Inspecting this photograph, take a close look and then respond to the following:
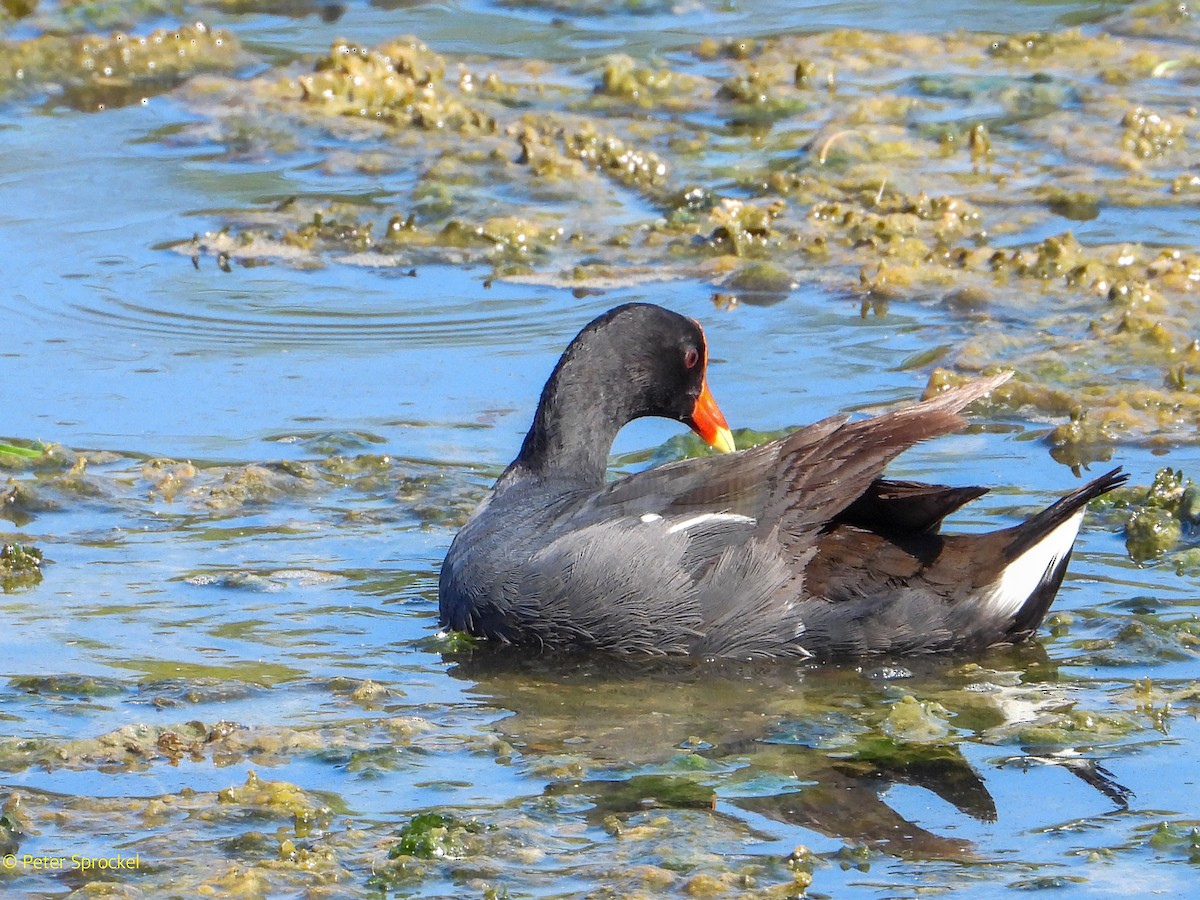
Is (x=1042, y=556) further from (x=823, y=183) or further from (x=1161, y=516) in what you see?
(x=823, y=183)

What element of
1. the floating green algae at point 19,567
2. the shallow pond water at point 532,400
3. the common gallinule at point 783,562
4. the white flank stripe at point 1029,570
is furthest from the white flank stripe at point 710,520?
the floating green algae at point 19,567

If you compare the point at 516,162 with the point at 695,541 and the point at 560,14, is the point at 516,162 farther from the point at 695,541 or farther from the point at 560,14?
the point at 695,541

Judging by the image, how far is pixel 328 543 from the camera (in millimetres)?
5746

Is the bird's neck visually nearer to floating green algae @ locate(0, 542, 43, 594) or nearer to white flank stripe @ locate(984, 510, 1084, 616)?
white flank stripe @ locate(984, 510, 1084, 616)

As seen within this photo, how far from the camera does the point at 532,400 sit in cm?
683

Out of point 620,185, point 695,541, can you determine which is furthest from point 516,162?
point 695,541

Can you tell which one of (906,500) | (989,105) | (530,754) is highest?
(989,105)

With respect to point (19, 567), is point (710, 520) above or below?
above

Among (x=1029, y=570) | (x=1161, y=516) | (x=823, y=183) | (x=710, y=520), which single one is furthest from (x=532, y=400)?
(x=823, y=183)

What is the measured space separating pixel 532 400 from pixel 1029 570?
234cm

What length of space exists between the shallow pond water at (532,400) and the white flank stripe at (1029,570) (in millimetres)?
151

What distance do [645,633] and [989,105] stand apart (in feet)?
19.0

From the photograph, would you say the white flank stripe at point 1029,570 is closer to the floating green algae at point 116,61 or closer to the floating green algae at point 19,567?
the floating green algae at point 19,567

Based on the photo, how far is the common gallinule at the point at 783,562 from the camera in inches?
194
